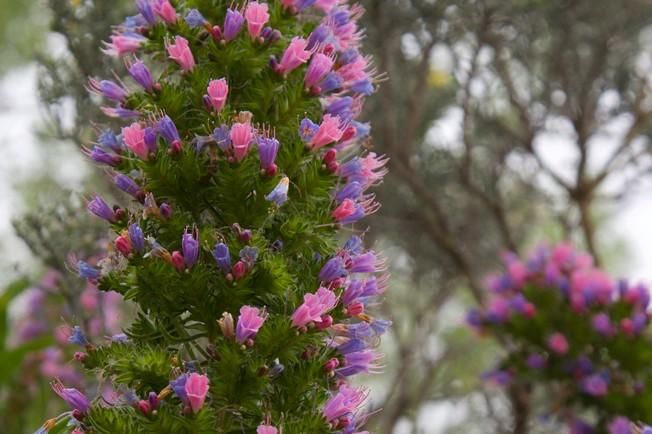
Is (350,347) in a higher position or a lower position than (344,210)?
lower

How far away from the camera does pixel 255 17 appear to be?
298cm

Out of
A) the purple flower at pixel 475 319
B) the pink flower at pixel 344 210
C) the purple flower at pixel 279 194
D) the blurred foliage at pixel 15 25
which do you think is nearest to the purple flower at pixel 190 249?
the purple flower at pixel 279 194

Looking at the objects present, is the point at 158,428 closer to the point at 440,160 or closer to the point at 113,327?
the point at 113,327

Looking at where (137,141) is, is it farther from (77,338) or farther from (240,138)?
(77,338)

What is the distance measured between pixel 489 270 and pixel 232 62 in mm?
7772

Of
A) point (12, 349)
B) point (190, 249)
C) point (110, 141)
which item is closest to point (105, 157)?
point (110, 141)

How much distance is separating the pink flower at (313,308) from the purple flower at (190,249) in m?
0.36

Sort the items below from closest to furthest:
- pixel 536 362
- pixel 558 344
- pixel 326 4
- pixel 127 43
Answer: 1. pixel 127 43
2. pixel 326 4
3. pixel 558 344
4. pixel 536 362

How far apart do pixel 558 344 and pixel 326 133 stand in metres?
3.71

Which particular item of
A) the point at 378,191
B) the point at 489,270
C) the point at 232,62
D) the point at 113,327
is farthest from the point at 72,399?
the point at 489,270

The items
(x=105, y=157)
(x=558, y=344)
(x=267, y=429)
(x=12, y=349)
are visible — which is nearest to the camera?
(x=267, y=429)

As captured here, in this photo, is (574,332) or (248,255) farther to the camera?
(574,332)

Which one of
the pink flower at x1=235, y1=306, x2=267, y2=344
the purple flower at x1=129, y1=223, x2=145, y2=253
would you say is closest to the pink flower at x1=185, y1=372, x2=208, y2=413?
the pink flower at x1=235, y1=306, x2=267, y2=344

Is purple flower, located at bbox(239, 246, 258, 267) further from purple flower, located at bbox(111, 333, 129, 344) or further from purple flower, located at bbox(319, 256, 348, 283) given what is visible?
purple flower, located at bbox(111, 333, 129, 344)
